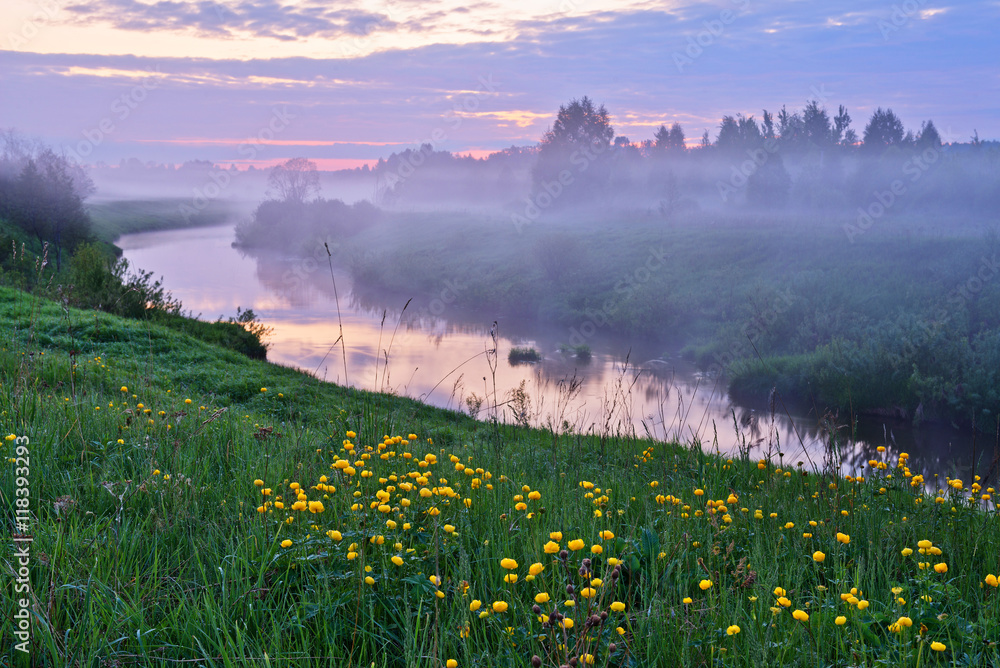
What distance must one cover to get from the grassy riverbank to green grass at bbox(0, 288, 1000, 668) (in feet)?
27.0

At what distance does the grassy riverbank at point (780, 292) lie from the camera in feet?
67.9

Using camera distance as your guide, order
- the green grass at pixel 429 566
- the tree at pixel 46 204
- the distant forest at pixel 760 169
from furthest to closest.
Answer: the distant forest at pixel 760 169 < the tree at pixel 46 204 < the green grass at pixel 429 566

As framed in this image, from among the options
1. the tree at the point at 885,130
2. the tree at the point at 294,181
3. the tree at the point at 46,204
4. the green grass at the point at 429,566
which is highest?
the tree at the point at 885,130

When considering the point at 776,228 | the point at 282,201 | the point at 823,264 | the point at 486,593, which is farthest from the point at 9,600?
the point at 282,201

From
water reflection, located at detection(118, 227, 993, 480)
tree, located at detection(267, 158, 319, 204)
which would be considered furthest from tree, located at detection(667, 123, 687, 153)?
water reflection, located at detection(118, 227, 993, 480)

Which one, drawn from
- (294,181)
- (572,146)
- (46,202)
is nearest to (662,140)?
(572,146)

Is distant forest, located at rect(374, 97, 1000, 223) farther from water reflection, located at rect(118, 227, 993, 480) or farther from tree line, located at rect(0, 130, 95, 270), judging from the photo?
tree line, located at rect(0, 130, 95, 270)

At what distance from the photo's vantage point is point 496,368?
18422 mm

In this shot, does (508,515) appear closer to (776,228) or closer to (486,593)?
(486,593)

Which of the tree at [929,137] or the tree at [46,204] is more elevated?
the tree at [929,137]

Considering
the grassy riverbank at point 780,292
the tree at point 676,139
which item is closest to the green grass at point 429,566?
the grassy riverbank at point 780,292

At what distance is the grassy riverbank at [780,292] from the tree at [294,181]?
25086mm

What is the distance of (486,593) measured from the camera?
8.95 feet

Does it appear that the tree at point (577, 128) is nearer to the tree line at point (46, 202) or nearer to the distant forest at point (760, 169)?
the distant forest at point (760, 169)
